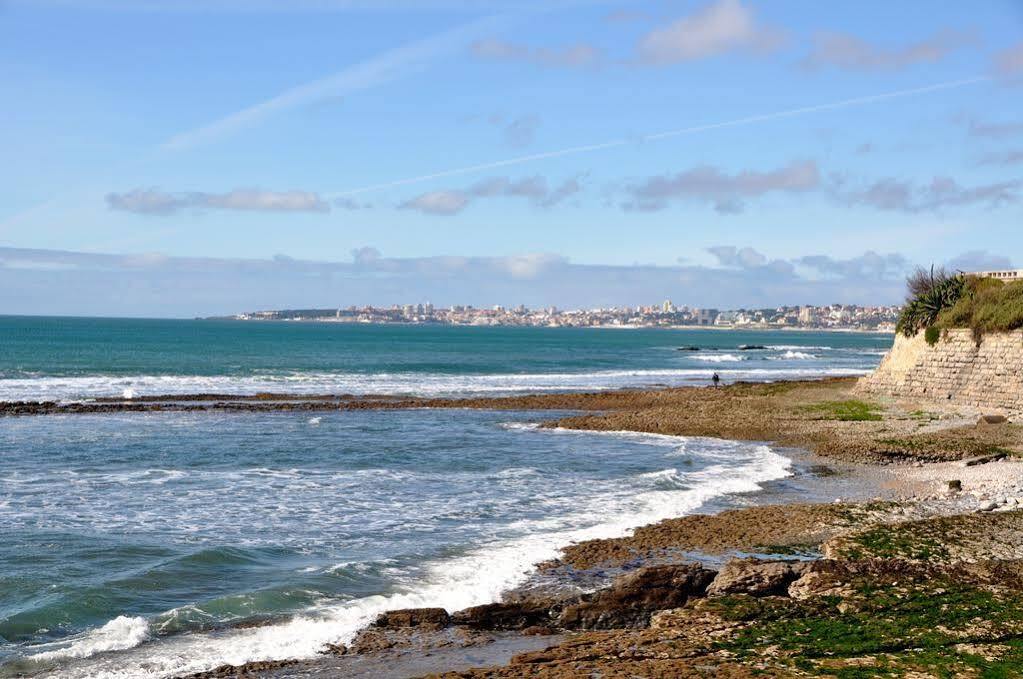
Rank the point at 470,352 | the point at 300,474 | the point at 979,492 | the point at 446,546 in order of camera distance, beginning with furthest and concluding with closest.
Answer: the point at 470,352, the point at 300,474, the point at 979,492, the point at 446,546

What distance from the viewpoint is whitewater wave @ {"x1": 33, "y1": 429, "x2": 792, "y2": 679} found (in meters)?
10.8

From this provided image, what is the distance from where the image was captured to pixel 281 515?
1875 centimetres

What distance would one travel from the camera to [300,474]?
2414 cm

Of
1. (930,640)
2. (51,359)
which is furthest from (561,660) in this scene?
(51,359)

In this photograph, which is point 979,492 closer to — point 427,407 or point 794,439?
point 794,439

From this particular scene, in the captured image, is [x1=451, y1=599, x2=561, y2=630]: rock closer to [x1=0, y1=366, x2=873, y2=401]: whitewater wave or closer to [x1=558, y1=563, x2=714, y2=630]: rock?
[x1=558, y1=563, x2=714, y2=630]: rock

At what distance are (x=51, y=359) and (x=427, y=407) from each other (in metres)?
48.8

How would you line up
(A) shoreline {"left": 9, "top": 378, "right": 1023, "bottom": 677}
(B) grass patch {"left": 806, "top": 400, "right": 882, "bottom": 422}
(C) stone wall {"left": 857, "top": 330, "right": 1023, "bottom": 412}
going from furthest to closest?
(B) grass patch {"left": 806, "top": 400, "right": 882, "bottom": 422}
(C) stone wall {"left": 857, "top": 330, "right": 1023, "bottom": 412}
(A) shoreline {"left": 9, "top": 378, "right": 1023, "bottom": 677}

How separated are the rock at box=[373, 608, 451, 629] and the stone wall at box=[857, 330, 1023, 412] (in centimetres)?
2650

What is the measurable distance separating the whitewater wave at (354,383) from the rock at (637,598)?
126 ft

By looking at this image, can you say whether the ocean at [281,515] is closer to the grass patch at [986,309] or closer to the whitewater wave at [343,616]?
the whitewater wave at [343,616]

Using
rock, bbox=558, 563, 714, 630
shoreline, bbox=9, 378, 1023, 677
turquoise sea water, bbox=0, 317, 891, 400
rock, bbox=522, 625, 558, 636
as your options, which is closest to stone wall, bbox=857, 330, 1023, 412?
shoreline, bbox=9, 378, 1023, 677

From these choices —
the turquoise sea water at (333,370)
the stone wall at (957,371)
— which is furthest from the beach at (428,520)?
the turquoise sea water at (333,370)

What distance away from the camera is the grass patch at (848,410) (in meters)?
34.2
